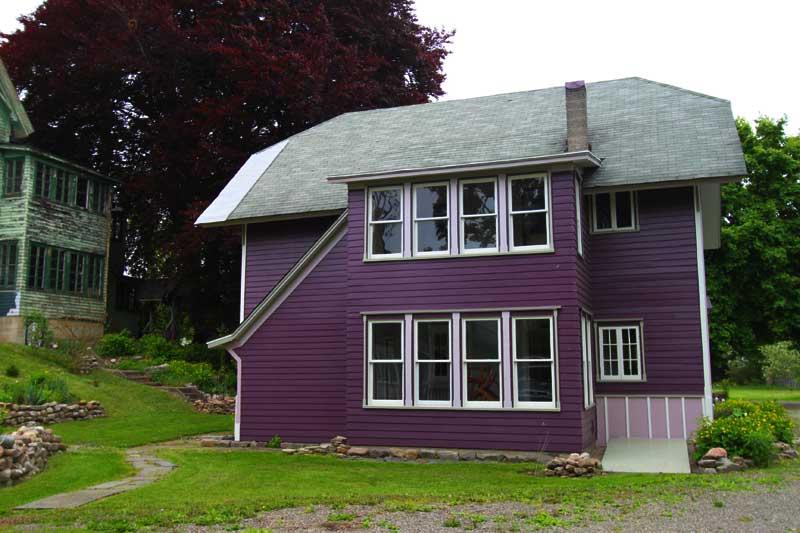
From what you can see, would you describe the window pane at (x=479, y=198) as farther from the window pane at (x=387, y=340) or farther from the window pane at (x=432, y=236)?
the window pane at (x=387, y=340)

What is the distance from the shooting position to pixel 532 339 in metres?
13.7

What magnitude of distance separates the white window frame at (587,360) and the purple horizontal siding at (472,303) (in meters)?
0.69

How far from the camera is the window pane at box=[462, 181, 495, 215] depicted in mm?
14500

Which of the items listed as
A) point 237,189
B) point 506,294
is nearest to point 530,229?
point 506,294

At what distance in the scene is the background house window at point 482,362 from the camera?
1390 cm

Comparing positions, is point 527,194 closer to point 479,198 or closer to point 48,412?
point 479,198

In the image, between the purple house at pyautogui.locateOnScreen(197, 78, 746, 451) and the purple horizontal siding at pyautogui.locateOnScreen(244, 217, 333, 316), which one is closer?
the purple house at pyautogui.locateOnScreen(197, 78, 746, 451)

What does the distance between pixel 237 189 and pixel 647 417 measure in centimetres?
1170

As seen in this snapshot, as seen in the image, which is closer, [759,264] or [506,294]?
[506,294]

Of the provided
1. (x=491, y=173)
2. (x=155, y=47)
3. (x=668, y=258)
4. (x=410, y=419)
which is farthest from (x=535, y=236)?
(x=155, y=47)

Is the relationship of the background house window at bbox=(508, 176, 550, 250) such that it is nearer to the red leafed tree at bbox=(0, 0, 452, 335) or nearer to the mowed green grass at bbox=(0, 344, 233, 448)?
the mowed green grass at bbox=(0, 344, 233, 448)

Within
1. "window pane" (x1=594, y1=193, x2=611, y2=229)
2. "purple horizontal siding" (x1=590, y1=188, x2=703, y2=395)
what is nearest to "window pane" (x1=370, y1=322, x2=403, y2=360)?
"purple horizontal siding" (x1=590, y1=188, x2=703, y2=395)

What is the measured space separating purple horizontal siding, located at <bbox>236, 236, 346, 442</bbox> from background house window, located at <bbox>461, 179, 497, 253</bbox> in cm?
295

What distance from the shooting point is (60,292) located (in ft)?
87.7
